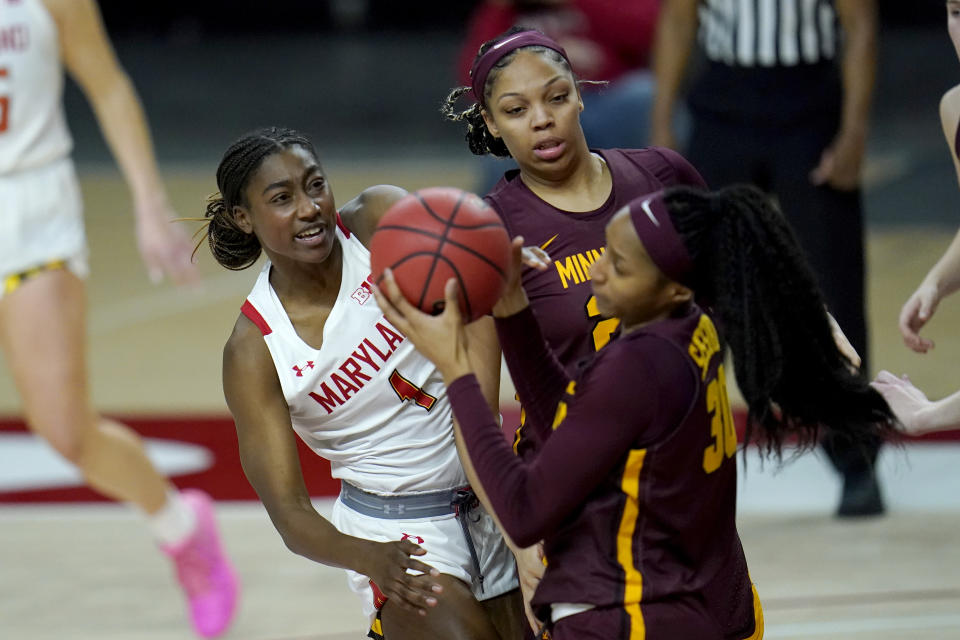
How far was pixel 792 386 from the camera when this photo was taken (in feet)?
9.05

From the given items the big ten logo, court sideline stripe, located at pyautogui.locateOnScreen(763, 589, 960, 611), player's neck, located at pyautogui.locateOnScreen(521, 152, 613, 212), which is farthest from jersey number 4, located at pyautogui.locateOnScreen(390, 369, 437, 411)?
court sideline stripe, located at pyautogui.locateOnScreen(763, 589, 960, 611)

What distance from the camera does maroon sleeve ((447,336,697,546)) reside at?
8.32 feet

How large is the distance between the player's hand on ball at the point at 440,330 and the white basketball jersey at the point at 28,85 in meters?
2.05

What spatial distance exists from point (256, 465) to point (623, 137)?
4.60 metres

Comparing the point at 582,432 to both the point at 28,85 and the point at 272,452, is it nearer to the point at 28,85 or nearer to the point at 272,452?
the point at 272,452

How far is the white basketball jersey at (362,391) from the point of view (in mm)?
3254

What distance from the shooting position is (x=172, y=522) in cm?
449

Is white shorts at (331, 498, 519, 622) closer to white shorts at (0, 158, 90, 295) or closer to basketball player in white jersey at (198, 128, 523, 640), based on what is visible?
basketball player in white jersey at (198, 128, 523, 640)

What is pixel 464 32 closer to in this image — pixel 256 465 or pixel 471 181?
pixel 471 181

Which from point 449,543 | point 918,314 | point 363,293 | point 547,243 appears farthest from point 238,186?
point 918,314

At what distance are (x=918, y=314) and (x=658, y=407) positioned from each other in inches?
54.8

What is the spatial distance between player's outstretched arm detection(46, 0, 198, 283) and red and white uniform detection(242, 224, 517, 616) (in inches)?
38.0

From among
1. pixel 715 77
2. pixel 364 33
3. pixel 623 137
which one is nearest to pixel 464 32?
pixel 364 33

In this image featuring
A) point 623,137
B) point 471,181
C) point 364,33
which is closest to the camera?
point 623,137
